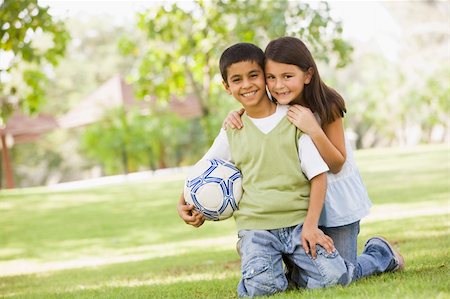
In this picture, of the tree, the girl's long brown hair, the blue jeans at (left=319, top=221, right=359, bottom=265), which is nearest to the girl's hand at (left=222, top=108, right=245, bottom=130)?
the girl's long brown hair

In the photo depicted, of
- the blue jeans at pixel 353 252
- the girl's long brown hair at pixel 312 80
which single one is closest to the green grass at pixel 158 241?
the blue jeans at pixel 353 252

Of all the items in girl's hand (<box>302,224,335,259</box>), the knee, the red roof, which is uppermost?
the red roof

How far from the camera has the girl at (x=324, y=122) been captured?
4.65 meters

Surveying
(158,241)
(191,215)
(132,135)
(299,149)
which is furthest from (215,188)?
(132,135)

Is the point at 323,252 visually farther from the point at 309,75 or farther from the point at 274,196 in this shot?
the point at 309,75

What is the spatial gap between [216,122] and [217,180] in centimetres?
2249

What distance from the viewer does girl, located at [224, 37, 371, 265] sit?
4.65m

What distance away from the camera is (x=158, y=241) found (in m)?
11.8

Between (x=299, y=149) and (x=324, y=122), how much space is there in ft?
0.84

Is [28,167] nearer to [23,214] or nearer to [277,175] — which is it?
[23,214]

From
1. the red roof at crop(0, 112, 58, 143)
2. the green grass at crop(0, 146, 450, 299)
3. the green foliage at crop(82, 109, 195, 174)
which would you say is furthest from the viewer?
the red roof at crop(0, 112, 58, 143)

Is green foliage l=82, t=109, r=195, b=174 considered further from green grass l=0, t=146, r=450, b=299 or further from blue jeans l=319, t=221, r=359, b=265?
blue jeans l=319, t=221, r=359, b=265

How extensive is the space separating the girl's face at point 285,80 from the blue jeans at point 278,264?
2.47ft

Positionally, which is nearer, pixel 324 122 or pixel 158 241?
pixel 324 122
